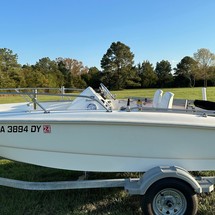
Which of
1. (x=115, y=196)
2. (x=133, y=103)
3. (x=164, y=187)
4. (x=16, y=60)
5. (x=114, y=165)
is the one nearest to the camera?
(x=164, y=187)

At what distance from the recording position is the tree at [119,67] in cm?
5283

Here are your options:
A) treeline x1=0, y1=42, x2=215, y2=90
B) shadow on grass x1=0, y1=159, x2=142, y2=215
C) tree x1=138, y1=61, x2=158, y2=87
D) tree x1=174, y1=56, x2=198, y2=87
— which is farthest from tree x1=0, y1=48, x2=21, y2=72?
shadow on grass x1=0, y1=159, x2=142, y2=215

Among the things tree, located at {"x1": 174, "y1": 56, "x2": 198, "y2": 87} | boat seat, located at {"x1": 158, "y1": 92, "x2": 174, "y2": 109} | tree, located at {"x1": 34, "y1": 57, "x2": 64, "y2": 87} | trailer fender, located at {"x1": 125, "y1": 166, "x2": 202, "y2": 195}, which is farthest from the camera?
tree, located at {"x1": 174, "y1": 56, "x2": 198, "y2": 87}

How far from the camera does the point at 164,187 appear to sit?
285 centimetres

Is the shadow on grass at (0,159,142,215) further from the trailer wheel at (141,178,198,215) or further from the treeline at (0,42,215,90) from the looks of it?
the treeline at (0,42,215,90)

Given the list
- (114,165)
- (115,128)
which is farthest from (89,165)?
(115,128)

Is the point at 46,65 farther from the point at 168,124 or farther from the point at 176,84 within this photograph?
the point at 168,124

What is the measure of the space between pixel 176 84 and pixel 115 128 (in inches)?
2103

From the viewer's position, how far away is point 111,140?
2.97 metres

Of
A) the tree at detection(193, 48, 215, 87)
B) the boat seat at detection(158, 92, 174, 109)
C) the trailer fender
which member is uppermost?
the tree at detection(193, 48, 215, 87)

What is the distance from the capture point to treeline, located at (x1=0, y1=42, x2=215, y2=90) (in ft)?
164

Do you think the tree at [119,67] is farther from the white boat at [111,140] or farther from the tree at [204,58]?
the white boat at [111,140]

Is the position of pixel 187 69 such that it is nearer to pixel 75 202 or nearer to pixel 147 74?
pixel 147 74

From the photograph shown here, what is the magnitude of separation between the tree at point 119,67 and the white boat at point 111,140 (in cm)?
4765
